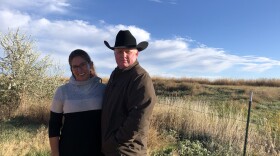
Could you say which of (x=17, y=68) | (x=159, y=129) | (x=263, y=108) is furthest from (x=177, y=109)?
(x=263, y=108)

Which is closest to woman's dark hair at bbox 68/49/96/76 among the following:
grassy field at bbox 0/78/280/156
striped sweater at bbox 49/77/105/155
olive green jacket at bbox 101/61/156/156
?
striped sweater at bbox 49/77/105/155

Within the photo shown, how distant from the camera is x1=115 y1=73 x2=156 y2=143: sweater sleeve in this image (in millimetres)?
3180

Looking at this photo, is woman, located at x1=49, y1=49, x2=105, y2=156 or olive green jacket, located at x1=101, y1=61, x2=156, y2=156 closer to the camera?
olive green jacket, located at x1=101, y1=61, x2=156, y2=156

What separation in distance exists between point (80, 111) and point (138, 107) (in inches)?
24.0

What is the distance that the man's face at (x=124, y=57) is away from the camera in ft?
11.0

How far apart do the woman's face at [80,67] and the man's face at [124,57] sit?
306 millimetres

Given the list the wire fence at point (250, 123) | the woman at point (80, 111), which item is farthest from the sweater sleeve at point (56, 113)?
the wire fence at point (250, 123)

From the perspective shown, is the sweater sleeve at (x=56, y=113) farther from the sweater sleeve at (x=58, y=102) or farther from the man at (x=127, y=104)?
the man at (x=127, y=104)

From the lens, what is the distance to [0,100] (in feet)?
47.1

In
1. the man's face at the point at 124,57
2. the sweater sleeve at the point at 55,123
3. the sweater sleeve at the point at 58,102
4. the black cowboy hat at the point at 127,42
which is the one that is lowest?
the sweater sleeve at the point at 55,123

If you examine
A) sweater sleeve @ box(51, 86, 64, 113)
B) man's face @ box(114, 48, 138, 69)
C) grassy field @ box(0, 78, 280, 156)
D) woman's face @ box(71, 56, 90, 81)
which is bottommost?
grassy field @ box(0, 78, 280, 156)

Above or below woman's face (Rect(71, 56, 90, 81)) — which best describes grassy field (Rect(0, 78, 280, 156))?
below

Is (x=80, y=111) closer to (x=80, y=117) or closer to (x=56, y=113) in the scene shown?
(x=80, y=117)

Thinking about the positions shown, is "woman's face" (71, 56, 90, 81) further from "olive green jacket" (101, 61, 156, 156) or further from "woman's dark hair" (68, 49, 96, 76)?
"olive green jacket" (101, 61, 156, 156)
